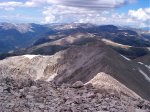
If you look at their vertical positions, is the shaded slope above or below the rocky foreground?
below

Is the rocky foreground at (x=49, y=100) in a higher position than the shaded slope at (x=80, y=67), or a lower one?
higher

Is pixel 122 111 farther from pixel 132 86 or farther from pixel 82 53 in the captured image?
pixel 82 53

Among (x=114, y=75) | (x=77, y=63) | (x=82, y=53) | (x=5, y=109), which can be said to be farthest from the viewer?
(x=82, y=53)

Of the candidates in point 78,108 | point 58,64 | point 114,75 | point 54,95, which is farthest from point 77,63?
point 78,108

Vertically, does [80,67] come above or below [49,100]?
below

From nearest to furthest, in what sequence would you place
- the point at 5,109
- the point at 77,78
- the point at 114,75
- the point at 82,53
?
the point at 5,109, the point at 114,75, the point at 77,78, the point at 82,53

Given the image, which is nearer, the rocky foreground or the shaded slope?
the rocky foreground

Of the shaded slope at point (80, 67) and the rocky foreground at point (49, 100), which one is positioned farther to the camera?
the shaded slope at point (80, 67)

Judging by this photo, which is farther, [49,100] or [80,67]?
[80,67]
